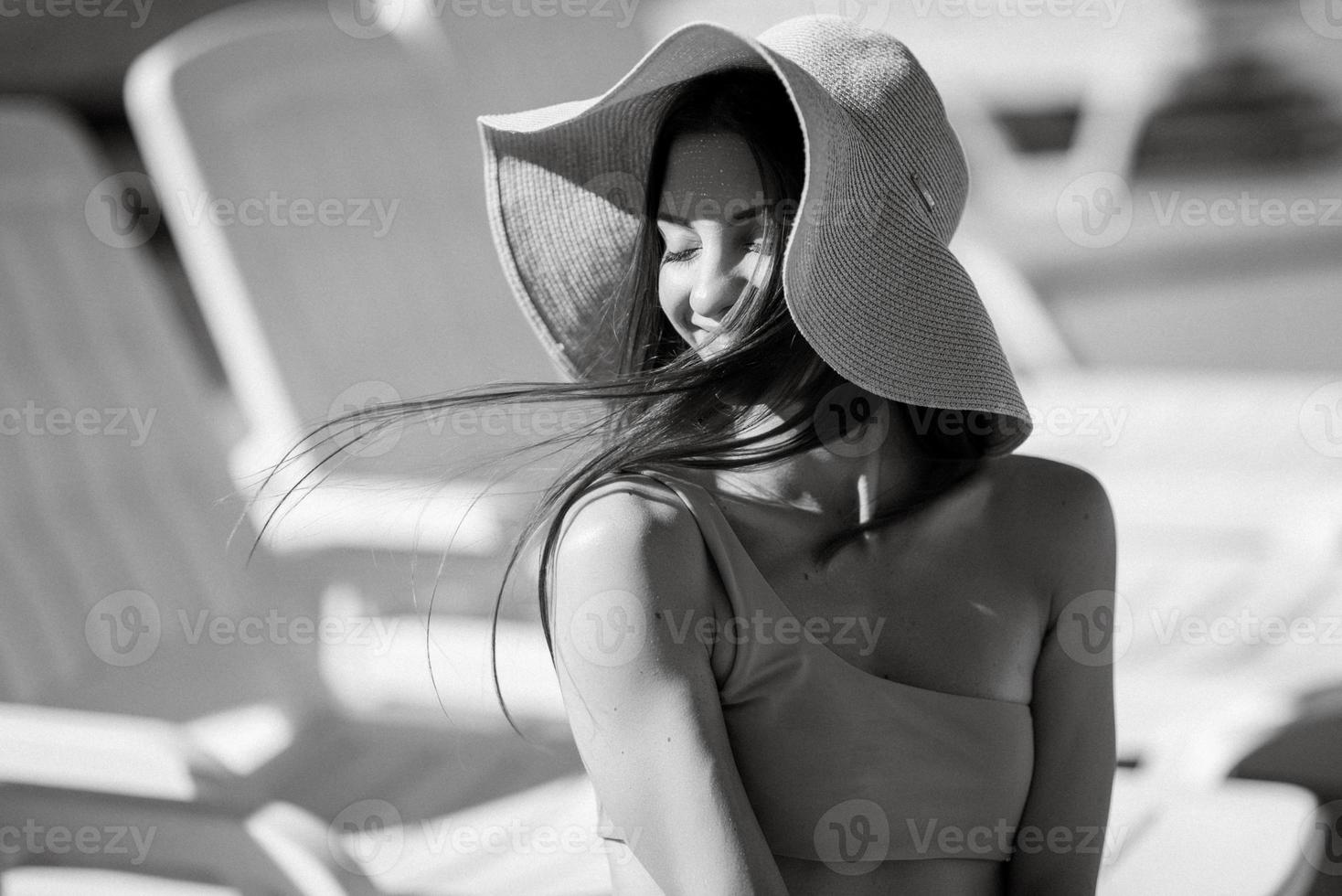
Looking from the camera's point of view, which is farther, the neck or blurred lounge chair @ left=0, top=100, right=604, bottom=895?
blurred lounge chair @ left=0, top=100, right=604, bottom=895

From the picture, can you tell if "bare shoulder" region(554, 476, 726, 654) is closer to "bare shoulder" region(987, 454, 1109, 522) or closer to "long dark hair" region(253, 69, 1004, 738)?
"long dark hair" region(253, 69, 1004, 738)

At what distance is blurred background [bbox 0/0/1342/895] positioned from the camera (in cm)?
197

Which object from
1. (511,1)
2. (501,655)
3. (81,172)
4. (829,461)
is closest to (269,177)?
(81,172)

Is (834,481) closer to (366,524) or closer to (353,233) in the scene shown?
(366,524)

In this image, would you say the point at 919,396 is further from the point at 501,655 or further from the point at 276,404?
the point at 276,404

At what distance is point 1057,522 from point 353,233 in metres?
2.20

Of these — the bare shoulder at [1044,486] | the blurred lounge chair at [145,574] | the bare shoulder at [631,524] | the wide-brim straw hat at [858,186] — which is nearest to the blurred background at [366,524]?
the blurred lounge chair at [145,574]

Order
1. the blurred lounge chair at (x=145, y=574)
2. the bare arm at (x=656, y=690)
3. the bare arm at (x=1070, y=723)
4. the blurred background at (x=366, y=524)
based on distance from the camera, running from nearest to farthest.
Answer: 1. the bare arm at (x=656, y=690)
2. the bare arm at (x=1070, y=723)
3. the blurred background at (x=366, y=524)
4. the blurred lounge chair at (x=145, y=574)

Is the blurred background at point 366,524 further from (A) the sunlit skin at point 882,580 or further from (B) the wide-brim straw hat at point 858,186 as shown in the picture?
(B) the wide-brim straw hat at point 858,186

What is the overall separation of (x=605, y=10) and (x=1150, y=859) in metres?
2.63

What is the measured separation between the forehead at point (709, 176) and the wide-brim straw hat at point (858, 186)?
59 mm

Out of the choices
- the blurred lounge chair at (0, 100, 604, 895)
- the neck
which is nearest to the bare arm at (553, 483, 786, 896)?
the neck

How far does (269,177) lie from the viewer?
301cm

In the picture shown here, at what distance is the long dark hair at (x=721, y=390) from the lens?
46.8 inches
